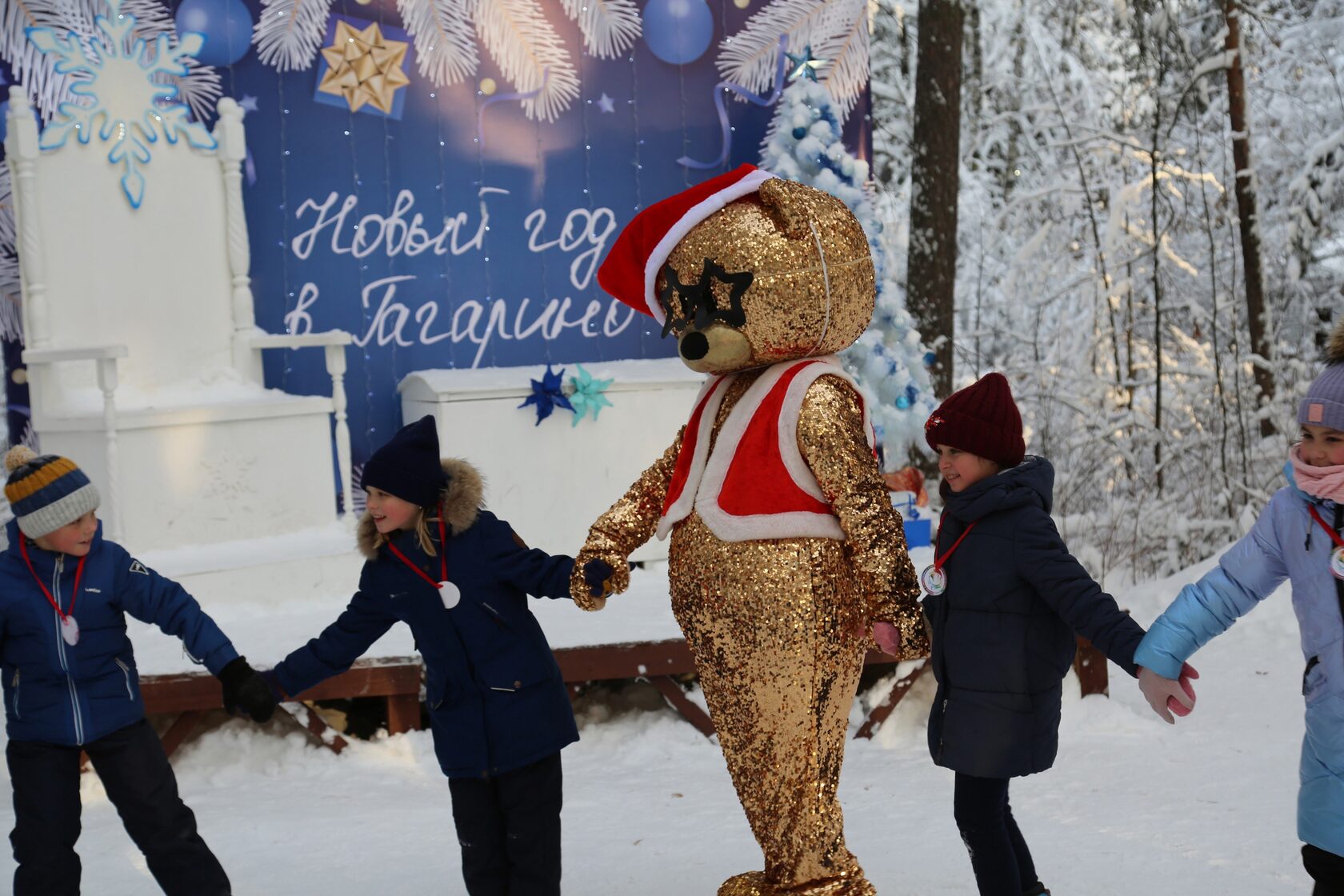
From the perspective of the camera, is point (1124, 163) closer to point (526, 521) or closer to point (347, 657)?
point (526, 521)

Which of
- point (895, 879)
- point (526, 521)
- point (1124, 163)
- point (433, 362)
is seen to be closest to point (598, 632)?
point (526, 521)

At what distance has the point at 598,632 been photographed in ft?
15.3

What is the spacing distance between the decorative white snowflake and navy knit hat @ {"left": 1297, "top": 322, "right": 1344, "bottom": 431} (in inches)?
174

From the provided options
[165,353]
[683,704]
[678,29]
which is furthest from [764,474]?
[678,29]

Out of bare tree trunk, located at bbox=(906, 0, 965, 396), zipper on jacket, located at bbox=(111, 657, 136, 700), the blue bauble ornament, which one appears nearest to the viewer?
zipper on jacket, located at bbox=(111, 657, 136, 700)

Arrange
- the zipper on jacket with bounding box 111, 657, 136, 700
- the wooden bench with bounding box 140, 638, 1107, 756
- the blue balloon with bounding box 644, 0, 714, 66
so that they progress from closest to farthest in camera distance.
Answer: the zipper on jacket with bounding box 111, 657, 136, 700 → the wooden bench with bounding box 140, 638, 1107, 756 → the blue balloon with bounding box 644, 0, 714, 66

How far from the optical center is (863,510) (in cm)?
274

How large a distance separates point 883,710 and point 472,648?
213 cm

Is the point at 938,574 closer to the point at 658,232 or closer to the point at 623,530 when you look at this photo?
the point at 623,530

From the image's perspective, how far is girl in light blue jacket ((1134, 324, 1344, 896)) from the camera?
7.95 ft

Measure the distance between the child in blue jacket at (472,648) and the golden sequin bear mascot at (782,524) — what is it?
189 millimetres

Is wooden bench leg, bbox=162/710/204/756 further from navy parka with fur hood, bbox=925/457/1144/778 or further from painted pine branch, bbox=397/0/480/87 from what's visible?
painted pine branch, bbox=397/0/480/87

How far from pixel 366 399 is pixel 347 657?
122 inches

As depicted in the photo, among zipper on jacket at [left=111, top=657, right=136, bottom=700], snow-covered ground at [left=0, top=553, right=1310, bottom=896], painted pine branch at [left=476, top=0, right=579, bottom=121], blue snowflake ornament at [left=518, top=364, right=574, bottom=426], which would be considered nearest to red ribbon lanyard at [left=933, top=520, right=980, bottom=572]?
snow-covered ground at [left=0, top=553, right=1310, bottom=896]
